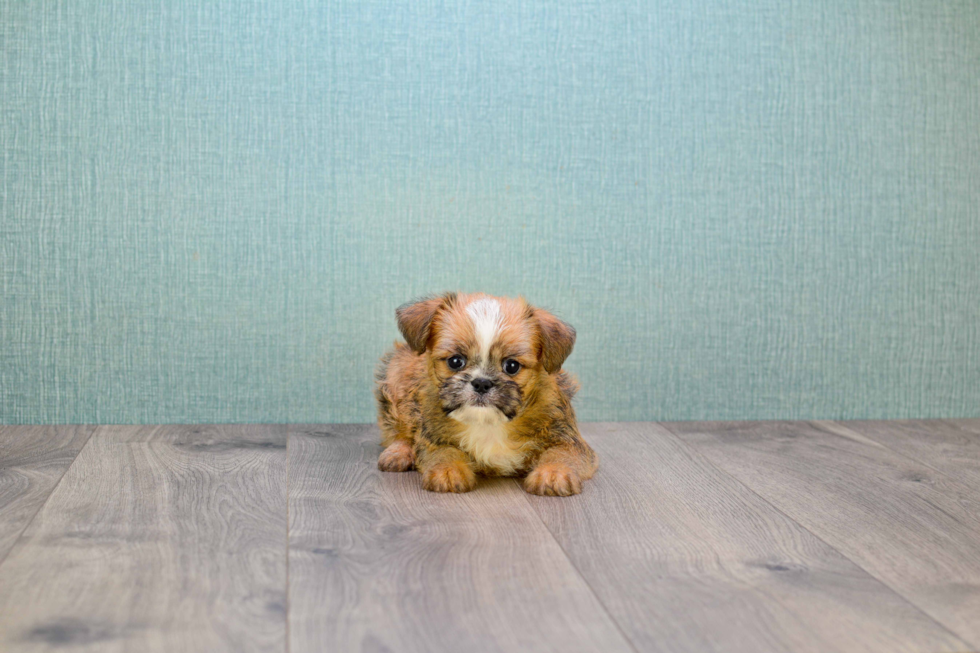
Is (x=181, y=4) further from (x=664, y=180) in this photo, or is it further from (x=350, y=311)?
(x=664, y=180)

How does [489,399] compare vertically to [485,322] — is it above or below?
below

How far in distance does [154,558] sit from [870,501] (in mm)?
1556

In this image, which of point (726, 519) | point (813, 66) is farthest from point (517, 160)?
point (726, 519)

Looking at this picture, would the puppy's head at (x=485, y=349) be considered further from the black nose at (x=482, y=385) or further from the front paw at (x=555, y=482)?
the front paw at (x=555, y=482)

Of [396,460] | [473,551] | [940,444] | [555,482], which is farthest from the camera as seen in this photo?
[940,444]

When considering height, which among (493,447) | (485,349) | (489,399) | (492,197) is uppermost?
(492,197)

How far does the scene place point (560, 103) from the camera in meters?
2.80

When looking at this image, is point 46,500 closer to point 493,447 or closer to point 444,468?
point 444,468

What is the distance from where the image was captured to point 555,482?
2.04m

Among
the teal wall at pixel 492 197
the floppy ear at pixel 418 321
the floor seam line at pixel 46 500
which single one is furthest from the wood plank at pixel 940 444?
the floor seam line at pixel 46 500

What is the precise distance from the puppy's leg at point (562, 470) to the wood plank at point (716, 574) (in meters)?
0.03

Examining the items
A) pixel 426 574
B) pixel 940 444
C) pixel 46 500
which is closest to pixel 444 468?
pixel 426 574

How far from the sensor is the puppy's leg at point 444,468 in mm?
A: 2068

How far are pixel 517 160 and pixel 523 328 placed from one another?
88cm
